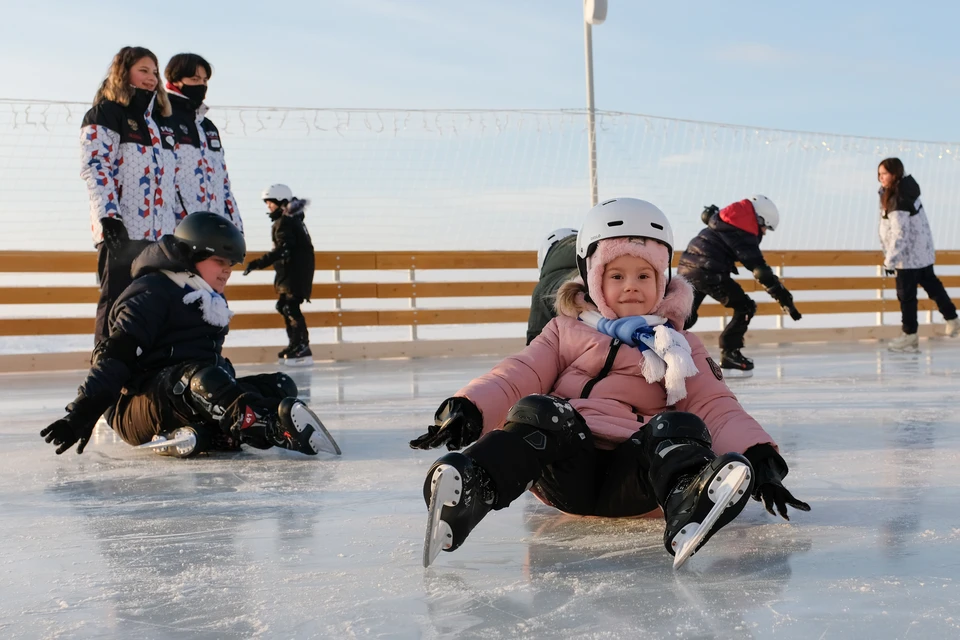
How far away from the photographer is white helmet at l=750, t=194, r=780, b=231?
5.97m

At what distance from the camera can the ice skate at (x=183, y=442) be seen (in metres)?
3.15

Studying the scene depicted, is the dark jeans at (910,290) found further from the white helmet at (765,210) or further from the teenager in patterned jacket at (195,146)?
the teenager in patterned jacket at (195,146)

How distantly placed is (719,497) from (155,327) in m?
2.15

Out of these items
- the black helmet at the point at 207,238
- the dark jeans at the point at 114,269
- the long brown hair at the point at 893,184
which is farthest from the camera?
the long brown hair at the point at 893,184

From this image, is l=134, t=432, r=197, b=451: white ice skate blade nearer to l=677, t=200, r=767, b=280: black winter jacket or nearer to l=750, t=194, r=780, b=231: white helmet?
l=677, t=200, r=767, b=280: black winter jacket

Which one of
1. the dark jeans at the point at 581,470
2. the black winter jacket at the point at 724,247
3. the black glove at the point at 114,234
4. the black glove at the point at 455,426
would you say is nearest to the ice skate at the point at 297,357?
the black winter jacket at the point at 724,247

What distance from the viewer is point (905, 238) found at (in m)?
7.97

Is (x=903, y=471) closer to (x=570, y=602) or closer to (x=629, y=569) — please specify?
(x=629, y=569)

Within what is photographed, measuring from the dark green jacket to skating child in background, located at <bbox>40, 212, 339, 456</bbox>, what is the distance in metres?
0.76

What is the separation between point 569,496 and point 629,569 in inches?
14.2

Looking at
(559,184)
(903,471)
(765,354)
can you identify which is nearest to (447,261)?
(559,184)

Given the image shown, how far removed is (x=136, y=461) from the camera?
3.19 meters

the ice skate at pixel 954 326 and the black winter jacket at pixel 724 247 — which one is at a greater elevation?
the black winter jacket at pixel 724 247

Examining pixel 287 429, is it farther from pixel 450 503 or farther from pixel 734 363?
pixel 734 363
